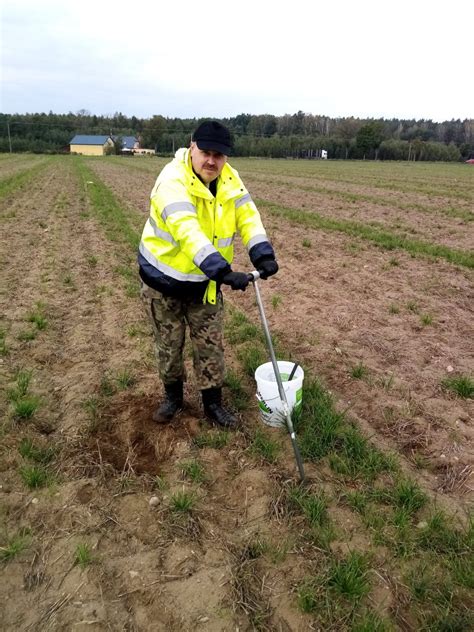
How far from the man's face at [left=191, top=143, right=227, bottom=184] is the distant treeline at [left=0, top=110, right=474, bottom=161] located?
82.7m

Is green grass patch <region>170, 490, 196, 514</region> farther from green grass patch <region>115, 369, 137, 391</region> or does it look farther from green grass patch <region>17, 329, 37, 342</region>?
green grass patch <region>17, 329, 37, 342</region>

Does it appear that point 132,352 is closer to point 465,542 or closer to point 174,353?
point 174,353

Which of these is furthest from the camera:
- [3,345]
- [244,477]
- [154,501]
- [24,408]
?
[3,345]

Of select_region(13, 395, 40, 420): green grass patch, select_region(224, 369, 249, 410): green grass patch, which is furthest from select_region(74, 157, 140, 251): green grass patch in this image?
select_region(13, 395, 40, 420): green grass patch

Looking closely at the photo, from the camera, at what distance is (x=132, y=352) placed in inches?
214

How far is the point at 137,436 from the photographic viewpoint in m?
3.97

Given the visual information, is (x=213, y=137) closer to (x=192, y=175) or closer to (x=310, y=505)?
(x=192, y=175)

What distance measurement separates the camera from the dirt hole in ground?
3.68 m

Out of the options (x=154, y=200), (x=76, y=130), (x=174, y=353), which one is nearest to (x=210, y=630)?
(x=174, y=353)

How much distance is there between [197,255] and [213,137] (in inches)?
33.7

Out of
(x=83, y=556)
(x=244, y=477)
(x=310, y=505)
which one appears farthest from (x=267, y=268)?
(x=83, y=556)

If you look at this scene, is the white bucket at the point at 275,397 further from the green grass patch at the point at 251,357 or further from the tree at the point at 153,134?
the tree at the point at 153,134

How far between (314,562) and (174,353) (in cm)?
198

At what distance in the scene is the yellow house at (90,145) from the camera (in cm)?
9909
